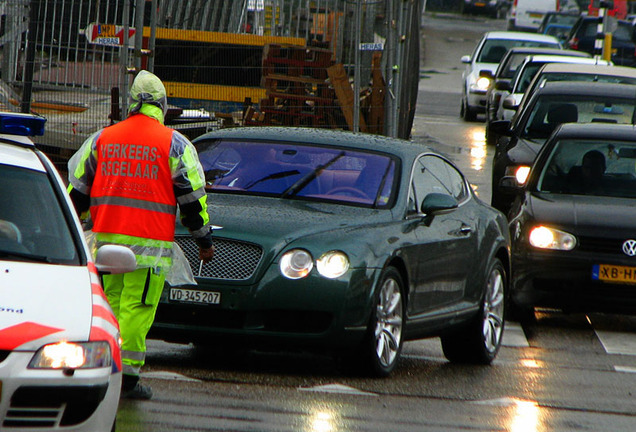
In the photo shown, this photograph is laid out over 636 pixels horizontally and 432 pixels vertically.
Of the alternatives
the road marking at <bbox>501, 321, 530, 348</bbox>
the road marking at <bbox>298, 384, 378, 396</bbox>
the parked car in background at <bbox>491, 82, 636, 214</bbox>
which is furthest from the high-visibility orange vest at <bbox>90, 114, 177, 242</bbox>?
the parked car in background at <bbox>491, 82, 636, 214</bbox>

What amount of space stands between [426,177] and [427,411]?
2343mm

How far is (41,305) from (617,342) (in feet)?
20.6

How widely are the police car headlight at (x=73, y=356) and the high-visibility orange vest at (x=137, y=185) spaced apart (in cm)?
200

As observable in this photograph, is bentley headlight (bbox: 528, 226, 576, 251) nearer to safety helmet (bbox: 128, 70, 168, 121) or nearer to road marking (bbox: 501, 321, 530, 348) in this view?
road marking (bbox: 501, 321, 530, 348)

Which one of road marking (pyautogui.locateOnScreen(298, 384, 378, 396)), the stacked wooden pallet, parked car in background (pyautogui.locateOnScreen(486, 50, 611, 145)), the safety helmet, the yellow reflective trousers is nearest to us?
the yellow reflective trousers

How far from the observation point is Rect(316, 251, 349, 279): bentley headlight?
801cm

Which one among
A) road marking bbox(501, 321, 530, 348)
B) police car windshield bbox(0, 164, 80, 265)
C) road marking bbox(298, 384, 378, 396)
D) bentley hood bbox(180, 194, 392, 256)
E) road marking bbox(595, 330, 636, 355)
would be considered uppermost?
police car windshield bbox(0, 164, 80, 265)

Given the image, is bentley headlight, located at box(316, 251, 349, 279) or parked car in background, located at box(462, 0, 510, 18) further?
parked car in background, located at box(462, 0, 510, 18)

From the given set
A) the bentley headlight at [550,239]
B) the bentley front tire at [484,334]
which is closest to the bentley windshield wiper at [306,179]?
A: the bentley front tire at [484,334]

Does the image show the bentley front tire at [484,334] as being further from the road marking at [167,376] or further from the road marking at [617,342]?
the road marking at [167,376]

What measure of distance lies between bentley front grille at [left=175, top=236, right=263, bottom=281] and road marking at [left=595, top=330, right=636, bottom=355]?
10.7 feet

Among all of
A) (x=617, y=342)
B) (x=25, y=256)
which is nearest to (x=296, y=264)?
(x=25, y=256)

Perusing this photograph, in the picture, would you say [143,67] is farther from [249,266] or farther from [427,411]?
[427,411]

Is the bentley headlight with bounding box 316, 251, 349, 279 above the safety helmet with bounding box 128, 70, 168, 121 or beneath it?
beneath
